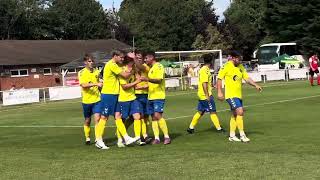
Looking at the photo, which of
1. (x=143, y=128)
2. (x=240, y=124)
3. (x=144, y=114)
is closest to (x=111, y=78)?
(x=144, y=114)

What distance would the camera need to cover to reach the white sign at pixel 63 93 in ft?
118

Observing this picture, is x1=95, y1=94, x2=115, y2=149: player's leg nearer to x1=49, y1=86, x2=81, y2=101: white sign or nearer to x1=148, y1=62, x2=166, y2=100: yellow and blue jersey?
x1=148, y1=62, x2=166, y2=100: yellow and blue jersey

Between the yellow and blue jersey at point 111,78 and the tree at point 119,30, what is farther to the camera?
the tree at point 119,30

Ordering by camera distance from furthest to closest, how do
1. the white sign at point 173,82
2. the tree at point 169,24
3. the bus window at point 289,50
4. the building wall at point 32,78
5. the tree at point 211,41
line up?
1. the tree at point 169,24
2. the tree at point 211,41
3. the bus window at point 289,50
4. the building wall at point 32,78
5. the white sign at point 173,82

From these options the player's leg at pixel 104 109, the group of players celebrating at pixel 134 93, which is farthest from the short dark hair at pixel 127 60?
the player's leg at pixel 104 109

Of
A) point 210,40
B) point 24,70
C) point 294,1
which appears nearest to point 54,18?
point 210,40

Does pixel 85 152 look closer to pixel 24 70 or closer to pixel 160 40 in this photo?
pixel 24 70

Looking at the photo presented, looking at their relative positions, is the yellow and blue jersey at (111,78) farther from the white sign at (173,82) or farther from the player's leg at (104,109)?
the white sign at (173,82)

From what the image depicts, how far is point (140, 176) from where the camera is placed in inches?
336

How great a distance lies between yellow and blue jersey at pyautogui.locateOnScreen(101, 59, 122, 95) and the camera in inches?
474

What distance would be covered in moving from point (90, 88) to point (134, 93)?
1038 millimetres

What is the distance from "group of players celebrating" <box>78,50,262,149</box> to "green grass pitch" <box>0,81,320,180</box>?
1.66 feet

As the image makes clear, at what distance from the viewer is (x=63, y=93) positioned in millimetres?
36406

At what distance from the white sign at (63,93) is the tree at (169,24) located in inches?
1805
